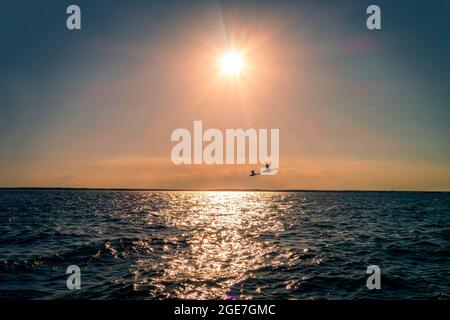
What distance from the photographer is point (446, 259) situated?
821 inches

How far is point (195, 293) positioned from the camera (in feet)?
46.2

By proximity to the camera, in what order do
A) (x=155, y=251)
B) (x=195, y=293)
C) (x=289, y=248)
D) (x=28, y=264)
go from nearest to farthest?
(x=195, y=293)
(x=28, y=264)
(x=155, y=251)
(x=289, y=248)

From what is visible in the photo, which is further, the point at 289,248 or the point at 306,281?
the point at 289,248

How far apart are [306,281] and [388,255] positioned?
886cm

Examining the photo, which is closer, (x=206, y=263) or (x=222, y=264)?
(x=222, y=264)

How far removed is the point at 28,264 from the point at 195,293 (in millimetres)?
10710

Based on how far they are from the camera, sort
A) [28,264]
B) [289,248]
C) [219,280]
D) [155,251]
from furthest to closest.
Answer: [289,248], [155,251], [28,264], [219,280]
